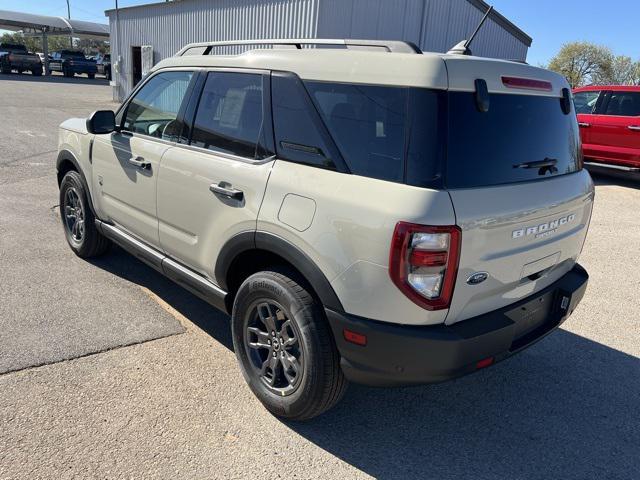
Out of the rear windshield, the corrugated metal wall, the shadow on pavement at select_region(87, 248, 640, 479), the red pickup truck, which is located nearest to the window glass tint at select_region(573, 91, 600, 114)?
the red pickup truck

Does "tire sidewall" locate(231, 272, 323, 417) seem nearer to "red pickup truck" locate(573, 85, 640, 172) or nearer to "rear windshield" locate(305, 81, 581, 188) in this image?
"rear windshield" locate(305, 81, 581, 188)

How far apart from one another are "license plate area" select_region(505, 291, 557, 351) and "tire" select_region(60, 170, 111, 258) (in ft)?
11.8

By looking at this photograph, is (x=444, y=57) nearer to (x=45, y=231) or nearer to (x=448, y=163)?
(x=448, y=163)

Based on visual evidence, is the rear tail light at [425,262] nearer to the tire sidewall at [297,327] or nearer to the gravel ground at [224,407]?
the tire sidewall at [297,327]

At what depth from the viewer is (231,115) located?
3.01 m

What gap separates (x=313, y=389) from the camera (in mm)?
2523

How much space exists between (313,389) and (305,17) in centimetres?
1166

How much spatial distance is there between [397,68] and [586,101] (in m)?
10.2

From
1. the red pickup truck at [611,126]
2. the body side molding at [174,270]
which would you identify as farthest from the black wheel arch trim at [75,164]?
the red pickup truck at [611,126]

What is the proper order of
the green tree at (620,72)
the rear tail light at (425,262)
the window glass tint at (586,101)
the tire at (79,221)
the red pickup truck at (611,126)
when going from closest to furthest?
the rear tail light at (425,262)
the tire at (79,221)
the red pickup truck at (611,126)
the window glass tint at (586,101)
the green tree at (620,72)

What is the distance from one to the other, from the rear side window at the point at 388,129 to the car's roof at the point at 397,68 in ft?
0.15

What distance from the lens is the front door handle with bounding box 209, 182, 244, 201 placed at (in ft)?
9.03

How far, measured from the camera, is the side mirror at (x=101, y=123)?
385 centimetres

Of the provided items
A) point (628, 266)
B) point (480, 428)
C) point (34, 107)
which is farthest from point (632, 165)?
point (34, 107)
